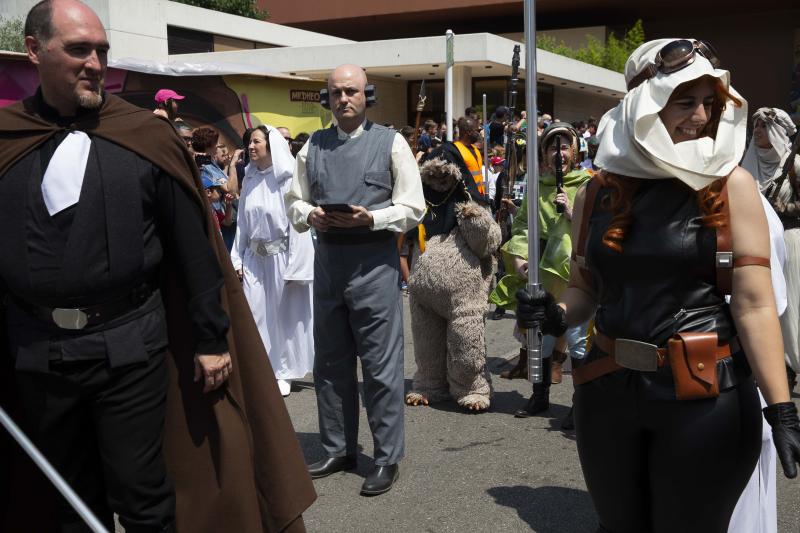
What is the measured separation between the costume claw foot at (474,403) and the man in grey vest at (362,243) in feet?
4.35

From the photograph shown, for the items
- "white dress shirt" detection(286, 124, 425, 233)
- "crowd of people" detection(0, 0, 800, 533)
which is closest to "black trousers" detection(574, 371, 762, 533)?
"crowd of people" detection(0, 0, 800, 533)

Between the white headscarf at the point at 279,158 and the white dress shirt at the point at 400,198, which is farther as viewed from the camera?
the white headscarf at the point at 279,158

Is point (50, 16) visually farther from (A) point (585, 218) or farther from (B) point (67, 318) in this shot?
(A) point (585, 218)

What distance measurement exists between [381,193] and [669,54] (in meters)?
2.21

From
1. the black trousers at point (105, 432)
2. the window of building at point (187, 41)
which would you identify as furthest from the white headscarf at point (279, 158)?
the window of building at point (187, 41)

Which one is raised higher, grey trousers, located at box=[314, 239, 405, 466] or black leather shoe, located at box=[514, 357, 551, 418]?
grey trousers, located at box=[314, 239, 405, 466]

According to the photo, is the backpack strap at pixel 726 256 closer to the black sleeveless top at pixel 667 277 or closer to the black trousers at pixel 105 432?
the black sleeveless top at pixel 667 277

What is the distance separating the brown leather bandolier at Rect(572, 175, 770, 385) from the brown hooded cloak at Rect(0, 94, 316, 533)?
1.21 meters

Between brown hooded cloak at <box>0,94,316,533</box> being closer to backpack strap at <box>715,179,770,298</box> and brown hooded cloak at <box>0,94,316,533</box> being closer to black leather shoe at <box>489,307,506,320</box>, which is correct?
backpack strap at <box>715,179,770,298</box>

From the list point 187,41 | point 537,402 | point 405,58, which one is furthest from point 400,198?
point 187,41

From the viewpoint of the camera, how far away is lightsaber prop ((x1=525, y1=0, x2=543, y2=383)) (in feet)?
8.65

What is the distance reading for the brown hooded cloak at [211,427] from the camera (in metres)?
2.93

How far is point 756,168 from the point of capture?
6191 mm

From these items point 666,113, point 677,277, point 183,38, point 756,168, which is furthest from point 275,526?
point 183,38
